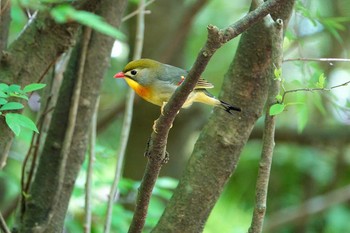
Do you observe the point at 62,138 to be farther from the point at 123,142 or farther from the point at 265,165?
the point at 265,165

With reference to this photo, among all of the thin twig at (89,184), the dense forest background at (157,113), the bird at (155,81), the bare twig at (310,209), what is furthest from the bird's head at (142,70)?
the bare twig at (310,209)

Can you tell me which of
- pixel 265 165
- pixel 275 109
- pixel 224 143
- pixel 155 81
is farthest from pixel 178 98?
pixel 155 81

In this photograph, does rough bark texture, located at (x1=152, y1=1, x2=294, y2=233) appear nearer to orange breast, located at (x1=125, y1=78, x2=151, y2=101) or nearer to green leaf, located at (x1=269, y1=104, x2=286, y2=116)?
orange breast, located at (x1=125, y1=78, x2=151, y2=101)

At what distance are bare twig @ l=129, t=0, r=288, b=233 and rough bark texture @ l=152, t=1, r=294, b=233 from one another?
13.0 inches

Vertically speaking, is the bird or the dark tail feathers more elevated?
the bird

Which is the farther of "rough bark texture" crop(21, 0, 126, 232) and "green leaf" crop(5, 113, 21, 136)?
"rough bark texture" crop(21, 0, 126, 232)

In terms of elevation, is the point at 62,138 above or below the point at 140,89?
below

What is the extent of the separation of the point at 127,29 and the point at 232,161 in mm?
3201

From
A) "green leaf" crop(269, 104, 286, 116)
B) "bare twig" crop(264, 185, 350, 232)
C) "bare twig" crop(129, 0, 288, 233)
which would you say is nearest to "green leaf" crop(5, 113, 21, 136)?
"bare twig" crop(129, 0, 288, 233)

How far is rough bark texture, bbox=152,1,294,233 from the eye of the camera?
8.20 feet

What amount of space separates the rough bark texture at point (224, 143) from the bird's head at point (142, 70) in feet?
1.32

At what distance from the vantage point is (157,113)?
207 inches

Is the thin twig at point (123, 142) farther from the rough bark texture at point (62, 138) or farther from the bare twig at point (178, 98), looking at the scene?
the bare twig at point (178, 98)

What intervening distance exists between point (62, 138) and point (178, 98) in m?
1.14
